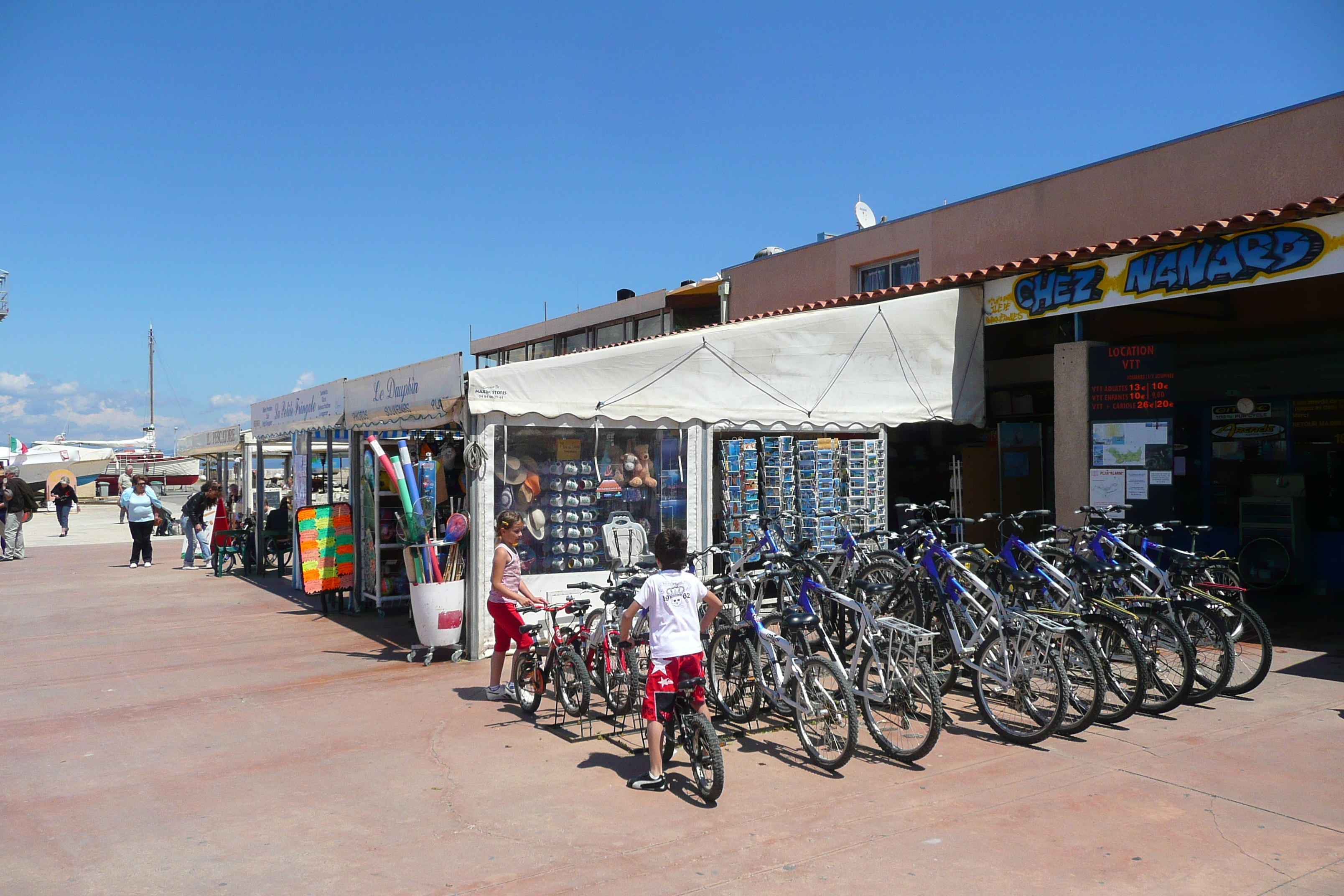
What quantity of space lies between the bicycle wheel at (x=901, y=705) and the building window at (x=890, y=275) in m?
12.9

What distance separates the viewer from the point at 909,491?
13.6m

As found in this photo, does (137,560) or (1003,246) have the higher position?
(1003,246)

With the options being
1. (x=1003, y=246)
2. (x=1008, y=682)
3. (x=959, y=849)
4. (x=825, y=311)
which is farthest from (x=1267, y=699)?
(x=1003, y=246)

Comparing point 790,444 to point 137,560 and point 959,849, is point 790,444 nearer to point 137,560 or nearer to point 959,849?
point 959,849

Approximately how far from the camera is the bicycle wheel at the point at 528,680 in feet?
21.4

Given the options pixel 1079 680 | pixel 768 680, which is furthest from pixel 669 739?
pixel 1079 680

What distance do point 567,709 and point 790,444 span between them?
15.2 ft

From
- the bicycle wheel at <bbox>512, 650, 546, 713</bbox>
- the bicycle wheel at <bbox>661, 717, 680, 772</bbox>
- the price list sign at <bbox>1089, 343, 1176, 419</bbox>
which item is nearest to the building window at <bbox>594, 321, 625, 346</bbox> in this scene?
the price list sign at <bbox>1089, 343, 1176, 419</bbox>

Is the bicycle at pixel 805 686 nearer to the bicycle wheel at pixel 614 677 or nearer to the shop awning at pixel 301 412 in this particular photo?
the bicycle wheel at pixel 614 677

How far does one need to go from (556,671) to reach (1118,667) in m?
3.95

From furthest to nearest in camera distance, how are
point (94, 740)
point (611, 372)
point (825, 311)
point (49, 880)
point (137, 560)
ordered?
point (137, 560)
point (825, 311)
point (611, 372)
point (94, 740)
point (49, 880)

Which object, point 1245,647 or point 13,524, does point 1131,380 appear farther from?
point 13,524

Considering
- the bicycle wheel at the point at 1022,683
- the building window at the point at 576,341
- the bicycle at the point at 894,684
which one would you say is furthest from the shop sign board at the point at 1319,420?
the building window at the point at 576,341

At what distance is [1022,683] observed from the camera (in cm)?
578
